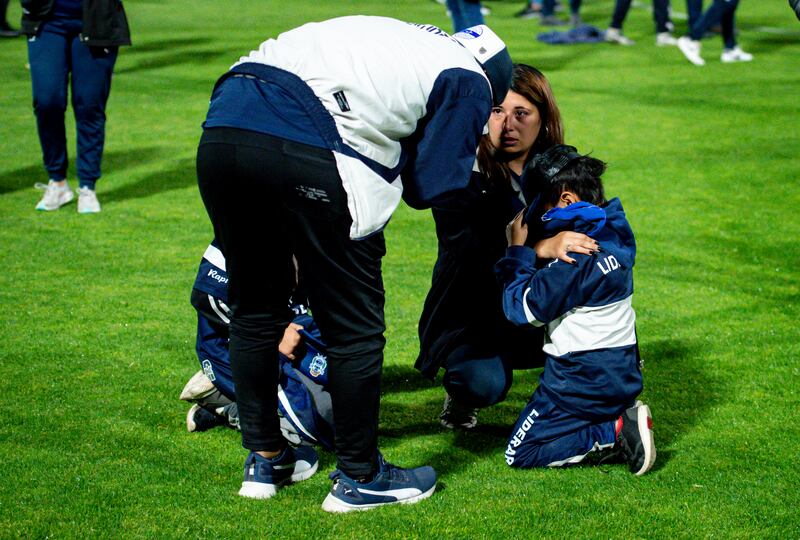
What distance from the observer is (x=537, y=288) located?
3.01 m

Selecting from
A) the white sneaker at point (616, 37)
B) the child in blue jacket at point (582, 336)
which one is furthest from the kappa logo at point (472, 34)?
the white sneaker at point (616, 37)

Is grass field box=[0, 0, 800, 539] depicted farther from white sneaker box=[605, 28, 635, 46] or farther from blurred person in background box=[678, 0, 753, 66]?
white sneaker box=[605, 28, 635, 46]

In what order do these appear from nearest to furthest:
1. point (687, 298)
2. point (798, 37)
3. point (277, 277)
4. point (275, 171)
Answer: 1. point (275, 171)
2. point (277, 277)
3. point (687, 298)
4. point (798, 37)

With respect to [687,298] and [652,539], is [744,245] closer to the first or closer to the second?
[687,298]

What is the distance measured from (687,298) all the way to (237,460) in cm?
260

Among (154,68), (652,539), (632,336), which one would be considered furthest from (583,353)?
(154,68)

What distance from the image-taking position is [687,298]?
4.84m

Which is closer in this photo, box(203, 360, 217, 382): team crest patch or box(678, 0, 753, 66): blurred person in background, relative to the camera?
box(203, 360, 217, 382): team crest patch

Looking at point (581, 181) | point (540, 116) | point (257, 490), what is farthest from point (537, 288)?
point (257, 490)

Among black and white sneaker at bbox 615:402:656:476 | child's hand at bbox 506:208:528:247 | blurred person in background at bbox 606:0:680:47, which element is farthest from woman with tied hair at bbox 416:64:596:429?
blurred person in background at bbox 606:0:680:47

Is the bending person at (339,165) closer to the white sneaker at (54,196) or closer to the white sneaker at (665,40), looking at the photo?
the white sneaker at (54,196)

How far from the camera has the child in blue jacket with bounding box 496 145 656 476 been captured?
298 cm

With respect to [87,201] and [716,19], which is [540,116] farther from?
[716,19]

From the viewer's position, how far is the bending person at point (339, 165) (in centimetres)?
236
